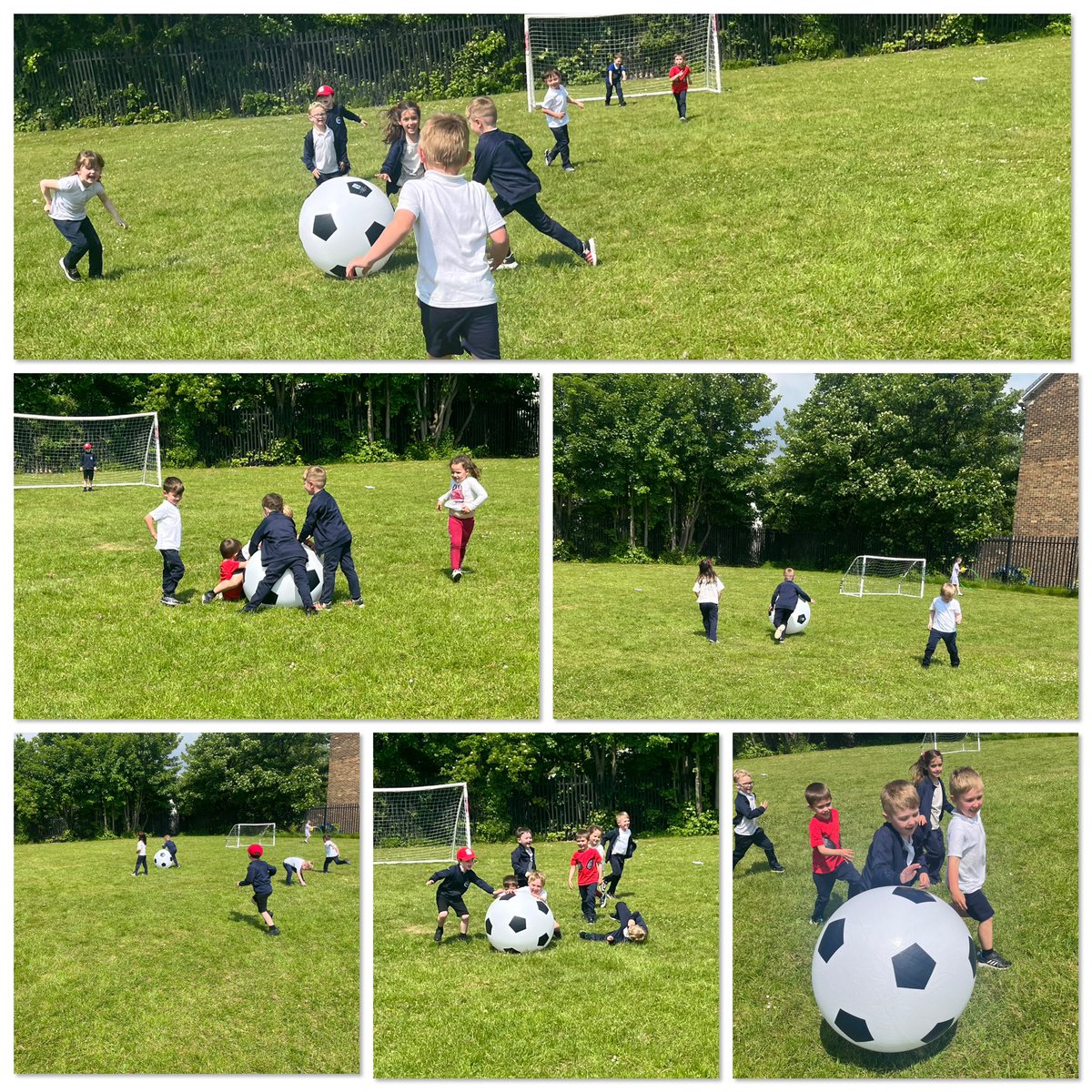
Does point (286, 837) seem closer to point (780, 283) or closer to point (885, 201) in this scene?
point (780, 283)

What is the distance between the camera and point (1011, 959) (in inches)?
311

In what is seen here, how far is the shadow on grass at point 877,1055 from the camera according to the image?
299 inches

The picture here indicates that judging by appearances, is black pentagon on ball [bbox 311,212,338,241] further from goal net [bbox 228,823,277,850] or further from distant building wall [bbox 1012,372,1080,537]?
distant building wall [bbox 1012,372,1080,537]

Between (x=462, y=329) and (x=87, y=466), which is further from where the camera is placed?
(x=87, y=466)

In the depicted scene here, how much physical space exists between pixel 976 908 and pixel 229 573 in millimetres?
6716

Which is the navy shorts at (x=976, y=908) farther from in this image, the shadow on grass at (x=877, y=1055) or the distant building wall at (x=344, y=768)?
the distant building wall at (x=344, y=768)

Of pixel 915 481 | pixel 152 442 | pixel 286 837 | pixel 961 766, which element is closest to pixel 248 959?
pixel 286 837

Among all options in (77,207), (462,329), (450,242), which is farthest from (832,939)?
(77,207)

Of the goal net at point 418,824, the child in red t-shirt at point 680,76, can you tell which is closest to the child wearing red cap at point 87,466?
the goal net at point 418,824

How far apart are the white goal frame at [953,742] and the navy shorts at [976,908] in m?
1.08

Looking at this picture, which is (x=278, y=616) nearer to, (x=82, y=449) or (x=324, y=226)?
(x=82, y=449)

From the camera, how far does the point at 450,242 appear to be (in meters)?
7.56

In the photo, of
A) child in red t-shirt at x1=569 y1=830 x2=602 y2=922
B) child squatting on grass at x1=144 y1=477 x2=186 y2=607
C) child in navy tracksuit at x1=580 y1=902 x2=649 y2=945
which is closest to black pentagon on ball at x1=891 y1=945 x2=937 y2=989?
child in navy tracksuit at x1=580 y1=902 x2=649 y2=945

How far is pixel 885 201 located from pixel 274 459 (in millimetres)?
6243
